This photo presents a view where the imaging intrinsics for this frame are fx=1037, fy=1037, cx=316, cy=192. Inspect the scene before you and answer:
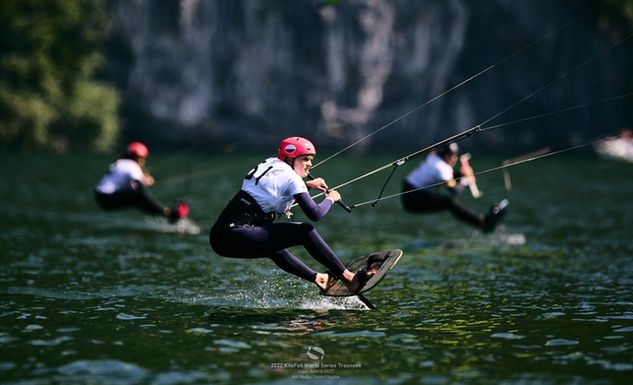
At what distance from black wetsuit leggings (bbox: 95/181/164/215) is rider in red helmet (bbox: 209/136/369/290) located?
36.8 feet

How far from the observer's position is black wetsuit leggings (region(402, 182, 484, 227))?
24.0 metres

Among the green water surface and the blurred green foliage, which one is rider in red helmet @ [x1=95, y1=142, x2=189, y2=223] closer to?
the green water surface

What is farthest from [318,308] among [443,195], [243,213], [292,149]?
[443,195]

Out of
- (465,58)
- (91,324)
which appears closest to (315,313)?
(91,324)

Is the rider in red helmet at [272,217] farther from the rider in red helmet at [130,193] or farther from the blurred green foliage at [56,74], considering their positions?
the blurred green foliage at [56,74]

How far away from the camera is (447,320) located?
13.1 m

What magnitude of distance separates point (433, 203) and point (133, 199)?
7101 millimetres

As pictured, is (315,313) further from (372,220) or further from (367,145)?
(367,145)

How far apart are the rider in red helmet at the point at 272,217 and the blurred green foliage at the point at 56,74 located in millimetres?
62522

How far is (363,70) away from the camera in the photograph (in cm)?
9250

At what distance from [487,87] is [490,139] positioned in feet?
16.3

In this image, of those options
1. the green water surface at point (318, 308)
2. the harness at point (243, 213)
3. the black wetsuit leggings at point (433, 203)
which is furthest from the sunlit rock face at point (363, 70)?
the harness at point (243, 213)

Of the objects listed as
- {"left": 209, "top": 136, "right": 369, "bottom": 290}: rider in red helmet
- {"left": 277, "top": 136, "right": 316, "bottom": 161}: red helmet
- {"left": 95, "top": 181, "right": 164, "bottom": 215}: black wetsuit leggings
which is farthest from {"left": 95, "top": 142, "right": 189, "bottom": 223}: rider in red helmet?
{"left": 277, "top": 136, "right": 316, "bottom": 161}: red helmet

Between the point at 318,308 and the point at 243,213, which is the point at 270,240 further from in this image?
the point at 318,308
